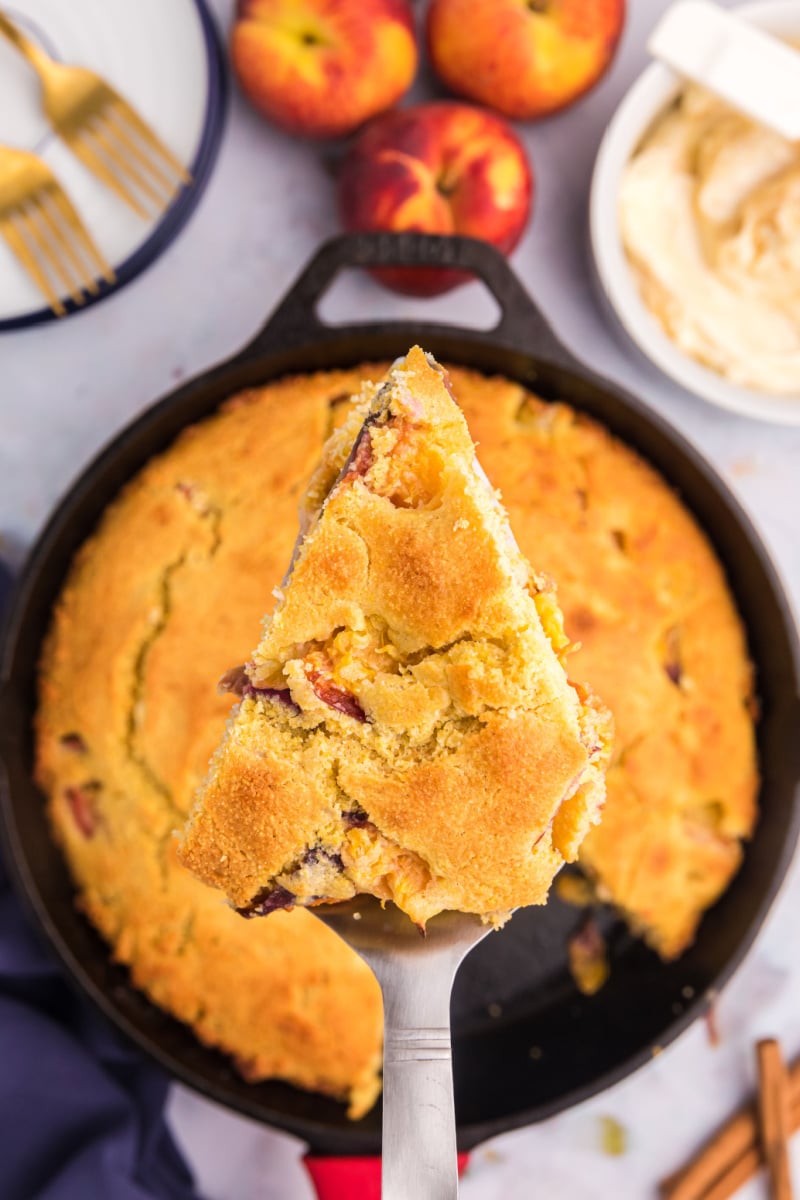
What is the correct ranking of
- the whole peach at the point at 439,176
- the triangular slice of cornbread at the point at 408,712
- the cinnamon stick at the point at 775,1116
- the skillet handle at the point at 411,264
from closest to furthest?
the triangular slice of cornbread at the point at 408,712, the skillet handle at the point at 411,264, the whole peach at the point at 439,176, the cinnamon stick at the point at 775,1116

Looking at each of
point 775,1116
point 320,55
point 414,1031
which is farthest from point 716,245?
point 775,1116

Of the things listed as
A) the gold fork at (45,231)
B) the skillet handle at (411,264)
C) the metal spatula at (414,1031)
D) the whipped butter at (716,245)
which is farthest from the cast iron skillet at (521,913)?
the metal spatula at (414,1031)

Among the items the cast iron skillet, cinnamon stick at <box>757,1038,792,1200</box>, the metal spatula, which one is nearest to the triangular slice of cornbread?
the metal spatula

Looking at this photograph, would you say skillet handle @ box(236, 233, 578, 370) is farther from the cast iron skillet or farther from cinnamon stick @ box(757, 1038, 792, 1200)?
cinnamon stick @ box(757, 1038, 792, 1200)

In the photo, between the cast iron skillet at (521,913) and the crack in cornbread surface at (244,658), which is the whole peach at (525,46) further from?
the crack in cornbread surface at (244,658)

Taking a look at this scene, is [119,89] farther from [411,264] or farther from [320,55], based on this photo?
[411,264]

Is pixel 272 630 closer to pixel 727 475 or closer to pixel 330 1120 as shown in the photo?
pixel 330 1120

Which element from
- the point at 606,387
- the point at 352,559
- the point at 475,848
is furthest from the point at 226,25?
the point at 475,848
